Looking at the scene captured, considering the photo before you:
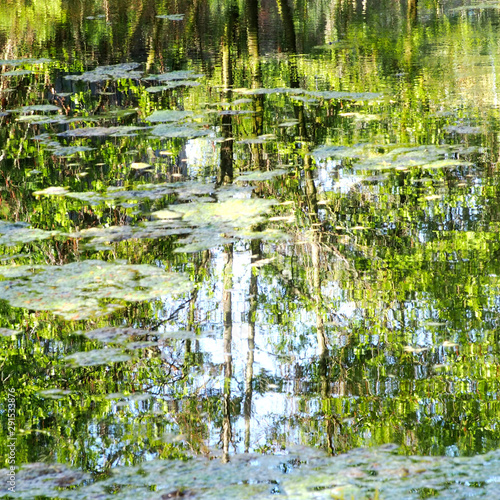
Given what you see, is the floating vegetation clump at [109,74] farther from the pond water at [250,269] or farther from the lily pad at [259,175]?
the lily pad at [259,175]

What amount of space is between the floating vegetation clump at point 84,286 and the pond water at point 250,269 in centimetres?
2

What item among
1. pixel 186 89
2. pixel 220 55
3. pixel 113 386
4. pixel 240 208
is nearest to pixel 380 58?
pixel 220 55

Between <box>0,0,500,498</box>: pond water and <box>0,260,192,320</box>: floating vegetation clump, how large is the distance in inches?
0.6

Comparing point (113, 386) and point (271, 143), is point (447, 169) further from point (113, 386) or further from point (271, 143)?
point (113, 386)

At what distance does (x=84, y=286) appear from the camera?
420 cm

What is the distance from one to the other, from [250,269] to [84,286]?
923 millimetres

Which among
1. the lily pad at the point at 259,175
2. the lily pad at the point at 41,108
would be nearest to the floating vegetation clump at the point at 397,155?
the lily pad at the point at 259,175

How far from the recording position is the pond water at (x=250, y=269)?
301 cm

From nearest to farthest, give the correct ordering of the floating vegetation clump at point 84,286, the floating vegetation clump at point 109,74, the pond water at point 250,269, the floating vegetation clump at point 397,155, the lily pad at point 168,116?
the pond water at point 250,269
the floating vegetation clump at point 84,286
the floating vegetation clump at point 397,155
the lily pad at point 168,116
the floating vegetation clump at point 109,74

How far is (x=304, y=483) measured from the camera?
→ 2559 millimetres

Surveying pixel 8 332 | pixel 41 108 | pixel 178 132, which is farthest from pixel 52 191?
pixel 41 108

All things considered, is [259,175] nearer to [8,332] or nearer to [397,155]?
[397,155]

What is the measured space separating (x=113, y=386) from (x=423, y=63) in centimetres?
869

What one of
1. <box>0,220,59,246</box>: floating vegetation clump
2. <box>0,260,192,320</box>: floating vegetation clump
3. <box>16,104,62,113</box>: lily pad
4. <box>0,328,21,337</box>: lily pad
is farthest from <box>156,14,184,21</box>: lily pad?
<box>0,328,21,337</box>: lily pad
